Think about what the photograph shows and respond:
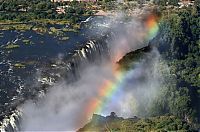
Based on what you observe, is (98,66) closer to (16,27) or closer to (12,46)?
(12,46)

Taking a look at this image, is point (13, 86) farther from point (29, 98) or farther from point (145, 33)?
point (145, 33)

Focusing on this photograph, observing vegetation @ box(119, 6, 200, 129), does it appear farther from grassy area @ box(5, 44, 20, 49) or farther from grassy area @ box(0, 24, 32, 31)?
grassy area @ box(0, 24, 32, 31)

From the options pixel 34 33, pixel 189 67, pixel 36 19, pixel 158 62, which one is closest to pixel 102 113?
pixel 158 62

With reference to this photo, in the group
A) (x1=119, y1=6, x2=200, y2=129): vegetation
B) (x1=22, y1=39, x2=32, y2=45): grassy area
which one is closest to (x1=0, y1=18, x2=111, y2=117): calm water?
(x1=22, y1=39, x2=32, y2=45): grassy area

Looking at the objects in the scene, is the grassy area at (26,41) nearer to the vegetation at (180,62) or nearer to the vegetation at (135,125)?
the vegetation at (180,62)

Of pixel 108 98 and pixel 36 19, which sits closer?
pixel 108 98

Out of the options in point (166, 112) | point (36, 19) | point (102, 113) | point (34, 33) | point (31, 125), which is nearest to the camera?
point (31, 125)

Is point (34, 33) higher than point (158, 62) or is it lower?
higher

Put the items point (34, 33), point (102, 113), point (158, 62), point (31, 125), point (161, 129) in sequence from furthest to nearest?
point (34, 33) < point (158, 62) < point (102, 113) < point (31, 125) < point (161, 129)
